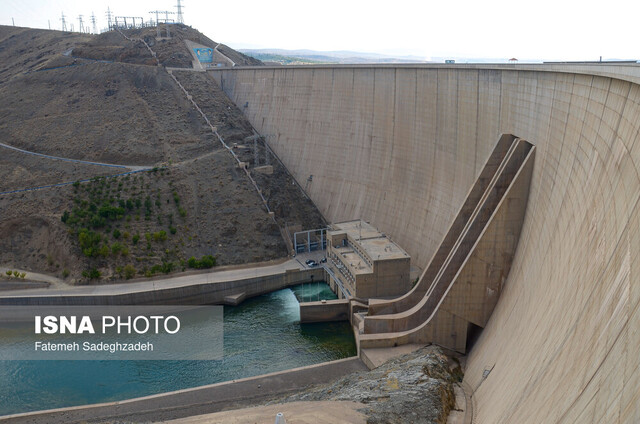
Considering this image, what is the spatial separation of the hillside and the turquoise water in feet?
28.2

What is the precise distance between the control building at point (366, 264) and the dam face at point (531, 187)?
2064 millimetres

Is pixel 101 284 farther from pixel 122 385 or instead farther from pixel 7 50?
pixel 7 50

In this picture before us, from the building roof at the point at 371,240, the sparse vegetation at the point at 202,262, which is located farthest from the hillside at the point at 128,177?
the building roof at the point at 371,240

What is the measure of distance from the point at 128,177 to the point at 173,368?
19.8 metres

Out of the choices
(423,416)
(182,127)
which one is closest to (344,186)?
(182,127)

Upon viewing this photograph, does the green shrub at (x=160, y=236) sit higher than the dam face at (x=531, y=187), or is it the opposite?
the dam face at (x=531, y=187)

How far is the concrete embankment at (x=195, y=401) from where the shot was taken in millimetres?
21641

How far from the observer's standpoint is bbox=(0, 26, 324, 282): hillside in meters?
37.0

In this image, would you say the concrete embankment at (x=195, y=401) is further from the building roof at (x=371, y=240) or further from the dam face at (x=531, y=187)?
the building roof at (x=371, y=240)

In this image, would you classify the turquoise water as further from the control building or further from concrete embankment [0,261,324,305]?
Result: concrete embankment [0,261,324,305]

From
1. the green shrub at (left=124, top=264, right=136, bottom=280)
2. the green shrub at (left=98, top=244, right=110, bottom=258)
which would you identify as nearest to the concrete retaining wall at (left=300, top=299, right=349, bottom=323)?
the green shrub at (left=124, top=264, right=136, bottom=280)

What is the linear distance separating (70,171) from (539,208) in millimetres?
34847

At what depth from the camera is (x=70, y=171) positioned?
142 ft

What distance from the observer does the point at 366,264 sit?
32.4 m
